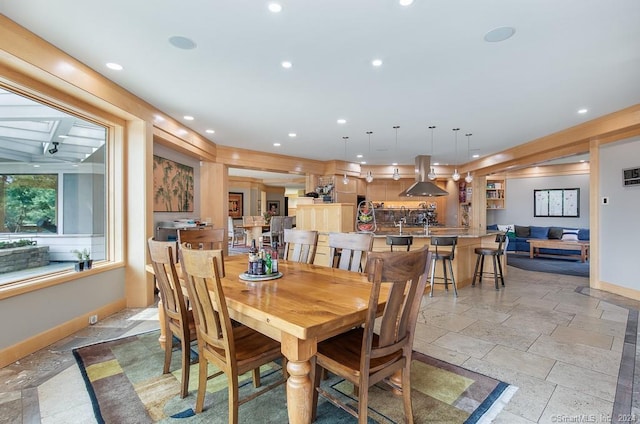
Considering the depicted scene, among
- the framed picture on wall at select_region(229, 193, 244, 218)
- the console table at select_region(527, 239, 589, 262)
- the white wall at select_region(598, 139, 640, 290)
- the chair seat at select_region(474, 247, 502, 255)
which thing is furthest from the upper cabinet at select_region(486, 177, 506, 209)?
the framed picture on wall at select_region(229, 193, 244, 218)

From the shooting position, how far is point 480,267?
5.50 metres

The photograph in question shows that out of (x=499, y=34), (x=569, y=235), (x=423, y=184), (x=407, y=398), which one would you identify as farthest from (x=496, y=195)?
(x=407, y=398)

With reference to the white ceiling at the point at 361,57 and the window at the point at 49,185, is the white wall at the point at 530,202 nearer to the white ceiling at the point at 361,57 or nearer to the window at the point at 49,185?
the white ceiling at the point at 361,57

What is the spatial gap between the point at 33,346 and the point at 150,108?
9.64ft

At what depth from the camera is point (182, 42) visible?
8.46 feet

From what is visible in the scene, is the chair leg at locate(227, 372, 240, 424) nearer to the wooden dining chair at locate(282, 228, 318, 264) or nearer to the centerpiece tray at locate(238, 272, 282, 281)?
the centerpiece tray at locate(238, 272, 282, 281)

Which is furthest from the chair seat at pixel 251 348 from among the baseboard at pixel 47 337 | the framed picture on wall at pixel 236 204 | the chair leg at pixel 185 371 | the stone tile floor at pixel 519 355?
the framed picture on wall at pixel 236 204

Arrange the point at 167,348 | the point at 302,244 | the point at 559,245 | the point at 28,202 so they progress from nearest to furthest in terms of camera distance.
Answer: the point at 167,348
the point at 28,202
the point at 302,244
the point at 559,245

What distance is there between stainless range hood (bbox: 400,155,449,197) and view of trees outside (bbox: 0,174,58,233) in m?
5.80

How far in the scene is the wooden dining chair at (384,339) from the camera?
1407mm

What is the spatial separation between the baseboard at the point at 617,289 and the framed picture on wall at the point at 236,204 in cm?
1119

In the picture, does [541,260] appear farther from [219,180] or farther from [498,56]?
[219,180]

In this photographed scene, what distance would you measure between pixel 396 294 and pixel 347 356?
1.63 feet

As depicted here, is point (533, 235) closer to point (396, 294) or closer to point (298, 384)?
point (396, 294)
